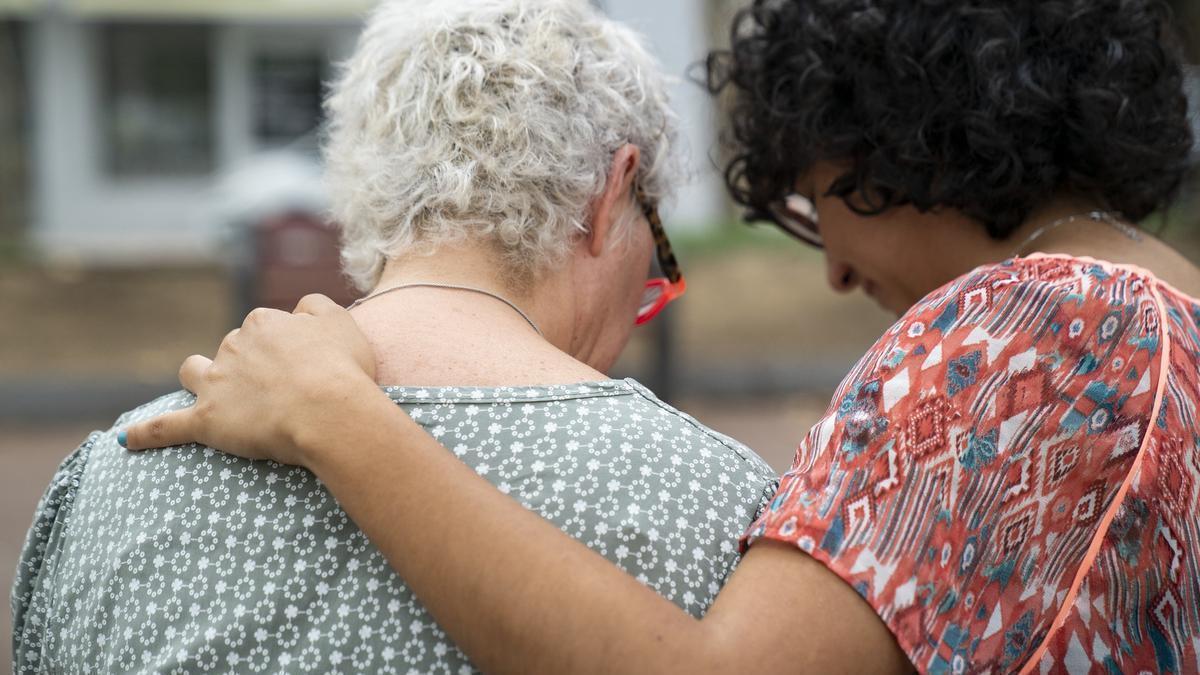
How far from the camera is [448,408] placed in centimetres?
156

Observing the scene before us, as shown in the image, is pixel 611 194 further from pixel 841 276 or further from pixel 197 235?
pixel 197 235

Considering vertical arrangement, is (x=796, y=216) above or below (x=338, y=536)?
above

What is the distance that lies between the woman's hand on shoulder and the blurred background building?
0.90 meters

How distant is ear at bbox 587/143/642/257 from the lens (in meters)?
1.91

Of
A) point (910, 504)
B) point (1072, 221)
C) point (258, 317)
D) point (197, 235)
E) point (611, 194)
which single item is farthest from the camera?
point (197, 235)

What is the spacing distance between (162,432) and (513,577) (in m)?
0.52

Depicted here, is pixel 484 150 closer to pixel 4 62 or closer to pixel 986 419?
pixel 986 419

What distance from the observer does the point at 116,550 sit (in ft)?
5.24

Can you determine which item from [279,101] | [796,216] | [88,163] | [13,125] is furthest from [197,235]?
[796,216]

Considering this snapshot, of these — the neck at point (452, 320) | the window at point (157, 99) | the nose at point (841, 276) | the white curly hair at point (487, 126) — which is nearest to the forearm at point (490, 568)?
the neck at point (452, 320)

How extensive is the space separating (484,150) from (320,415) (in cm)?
49

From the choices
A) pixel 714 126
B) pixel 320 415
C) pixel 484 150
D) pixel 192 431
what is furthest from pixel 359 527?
pixel 714 126

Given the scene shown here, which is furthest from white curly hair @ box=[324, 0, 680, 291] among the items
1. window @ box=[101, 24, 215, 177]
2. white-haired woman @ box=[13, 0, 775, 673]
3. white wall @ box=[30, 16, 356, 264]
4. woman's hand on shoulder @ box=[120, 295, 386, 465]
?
window @ box=[101, 24, 215, 177]

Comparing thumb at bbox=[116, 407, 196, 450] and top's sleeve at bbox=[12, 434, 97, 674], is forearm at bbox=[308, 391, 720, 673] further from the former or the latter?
top's sleeve at bbox=[12, 434, 97, 674]
